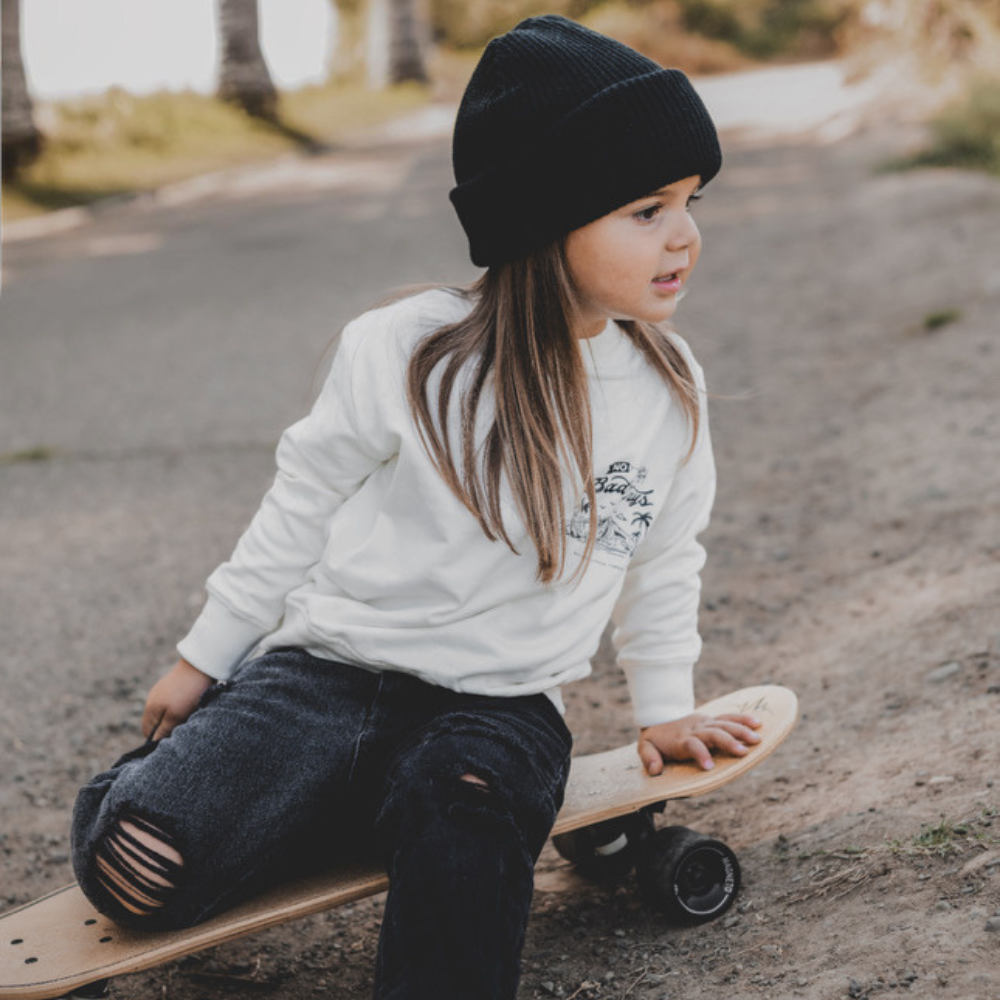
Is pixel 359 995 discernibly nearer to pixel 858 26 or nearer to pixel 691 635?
pixel 691 635

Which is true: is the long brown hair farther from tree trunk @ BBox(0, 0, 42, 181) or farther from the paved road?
tree trunk @ BBox(0, 0, 42, 181)

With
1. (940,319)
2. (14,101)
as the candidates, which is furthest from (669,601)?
(14,101)

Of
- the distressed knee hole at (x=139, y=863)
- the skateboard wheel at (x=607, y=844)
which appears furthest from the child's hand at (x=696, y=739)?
the distressed knee hole at (x=139, y=863)

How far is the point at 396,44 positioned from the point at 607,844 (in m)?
19.7

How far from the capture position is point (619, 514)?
2238 millimetres

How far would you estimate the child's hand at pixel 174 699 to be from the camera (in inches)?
87.9

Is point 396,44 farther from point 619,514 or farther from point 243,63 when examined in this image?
point 619,514

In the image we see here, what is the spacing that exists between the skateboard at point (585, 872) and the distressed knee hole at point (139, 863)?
76 mm

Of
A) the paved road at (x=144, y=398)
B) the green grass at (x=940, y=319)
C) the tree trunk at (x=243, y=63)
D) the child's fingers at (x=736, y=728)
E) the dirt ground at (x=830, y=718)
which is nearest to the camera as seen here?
the dirt ground at (x=830, y=718)

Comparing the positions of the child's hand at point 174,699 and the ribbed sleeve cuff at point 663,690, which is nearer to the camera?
the child's hand at point 174,699

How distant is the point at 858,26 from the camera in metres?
21.0

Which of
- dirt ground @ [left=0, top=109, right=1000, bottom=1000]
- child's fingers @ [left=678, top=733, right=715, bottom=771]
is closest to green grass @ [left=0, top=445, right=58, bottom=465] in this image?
dirt ground @ [left=0, top=109, right=1000, bottom=1000]

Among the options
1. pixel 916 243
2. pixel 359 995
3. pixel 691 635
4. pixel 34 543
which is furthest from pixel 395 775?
pixel 916 243

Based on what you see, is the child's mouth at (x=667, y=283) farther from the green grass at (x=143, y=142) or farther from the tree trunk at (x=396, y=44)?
the tree trunk at (x=396, y=44)
